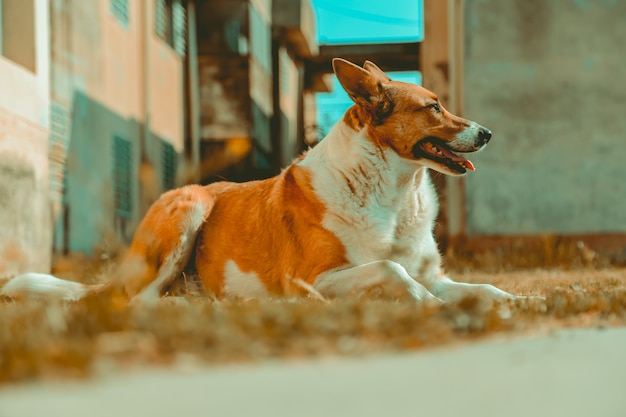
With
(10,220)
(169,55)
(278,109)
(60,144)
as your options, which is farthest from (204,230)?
(278,109)

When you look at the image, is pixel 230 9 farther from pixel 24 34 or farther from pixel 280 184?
pixel 280 184

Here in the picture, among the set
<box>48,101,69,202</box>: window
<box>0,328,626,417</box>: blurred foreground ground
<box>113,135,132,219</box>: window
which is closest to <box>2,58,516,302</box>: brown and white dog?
<box>0,328,626,417</box>: blurred foreground ground

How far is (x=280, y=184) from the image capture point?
5.93m

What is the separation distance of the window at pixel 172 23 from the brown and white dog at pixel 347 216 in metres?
10.9

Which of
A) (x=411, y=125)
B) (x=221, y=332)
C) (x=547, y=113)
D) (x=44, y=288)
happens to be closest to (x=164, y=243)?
(x=44, y=288)

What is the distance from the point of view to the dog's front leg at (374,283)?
4.63 metres

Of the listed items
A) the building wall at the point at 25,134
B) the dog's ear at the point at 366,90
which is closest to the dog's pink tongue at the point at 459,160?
the dog's ear at the point at 366,90

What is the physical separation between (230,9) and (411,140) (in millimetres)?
14257

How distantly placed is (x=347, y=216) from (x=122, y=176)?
913 centimetres

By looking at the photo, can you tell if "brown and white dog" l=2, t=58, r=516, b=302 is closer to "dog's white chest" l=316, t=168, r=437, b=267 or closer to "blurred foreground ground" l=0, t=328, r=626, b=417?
"dog's white chest" l=316, t=168, r=437, b=267

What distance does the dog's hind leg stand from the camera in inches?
238

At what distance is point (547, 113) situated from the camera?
39.0 ft

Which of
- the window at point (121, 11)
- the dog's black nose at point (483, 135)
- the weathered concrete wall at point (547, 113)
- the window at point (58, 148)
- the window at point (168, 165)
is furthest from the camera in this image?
the window at point (168, 165)

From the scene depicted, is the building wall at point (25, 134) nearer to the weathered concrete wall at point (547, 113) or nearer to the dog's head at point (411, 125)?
the dog's head at point (411, 125)
